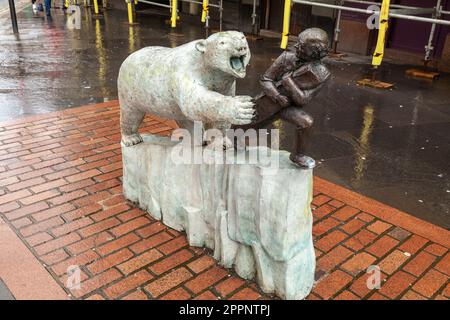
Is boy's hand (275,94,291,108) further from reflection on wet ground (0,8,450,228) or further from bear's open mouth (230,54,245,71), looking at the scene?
reflection on wet ground (0,8,450,228)

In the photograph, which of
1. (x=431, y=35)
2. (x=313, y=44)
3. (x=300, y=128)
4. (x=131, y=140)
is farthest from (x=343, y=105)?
(x=313, y=44)

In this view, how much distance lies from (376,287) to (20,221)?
2.64 meters

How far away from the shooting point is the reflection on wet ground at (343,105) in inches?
171

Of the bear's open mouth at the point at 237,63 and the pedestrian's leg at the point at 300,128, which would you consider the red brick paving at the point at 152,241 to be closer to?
the pedestrian's leg at the point at 300,128

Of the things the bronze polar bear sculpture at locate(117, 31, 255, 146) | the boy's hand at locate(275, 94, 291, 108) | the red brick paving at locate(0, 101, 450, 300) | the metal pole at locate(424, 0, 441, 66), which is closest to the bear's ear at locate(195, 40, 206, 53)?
the bronze polar bear sculpture at locate(117, 31, 255, 146)

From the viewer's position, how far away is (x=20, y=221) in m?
3.57

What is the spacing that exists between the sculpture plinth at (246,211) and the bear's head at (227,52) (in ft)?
1.98

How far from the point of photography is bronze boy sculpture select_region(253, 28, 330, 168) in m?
2.50

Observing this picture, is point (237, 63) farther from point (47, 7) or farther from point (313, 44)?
point (47, 7)

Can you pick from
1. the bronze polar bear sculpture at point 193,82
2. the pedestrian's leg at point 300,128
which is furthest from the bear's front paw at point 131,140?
the pedestrian's leg at point 300,128

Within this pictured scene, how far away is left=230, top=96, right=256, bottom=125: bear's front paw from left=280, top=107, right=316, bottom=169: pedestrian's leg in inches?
9.5

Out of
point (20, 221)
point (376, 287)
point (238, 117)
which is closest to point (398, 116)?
point (376, 287)

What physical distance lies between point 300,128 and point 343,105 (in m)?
3.98

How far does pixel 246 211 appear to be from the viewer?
115 inches
